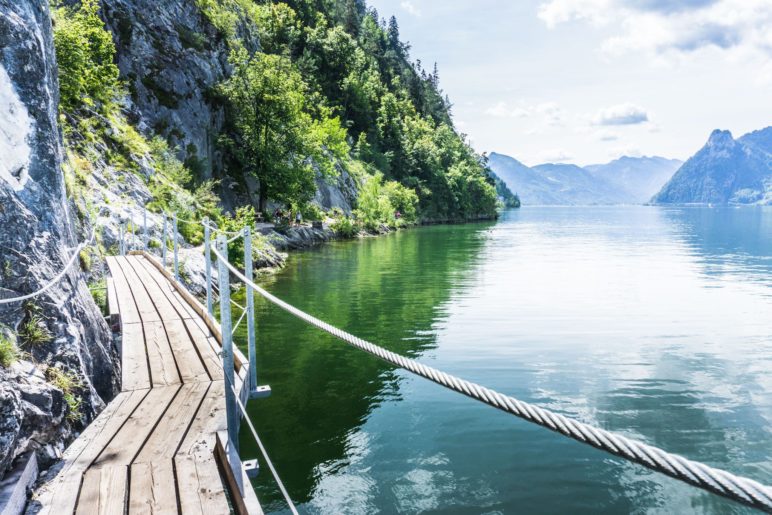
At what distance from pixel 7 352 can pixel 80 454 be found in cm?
118

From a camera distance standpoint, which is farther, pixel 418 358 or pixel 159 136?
pixel 159 136

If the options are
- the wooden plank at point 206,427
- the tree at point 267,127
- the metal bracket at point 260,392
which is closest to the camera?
the wooden plank at point 206,427

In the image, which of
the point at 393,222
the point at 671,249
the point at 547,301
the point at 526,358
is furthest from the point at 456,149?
the point at 526,358

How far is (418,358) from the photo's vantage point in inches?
540

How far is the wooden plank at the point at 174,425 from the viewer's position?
4.84 meters

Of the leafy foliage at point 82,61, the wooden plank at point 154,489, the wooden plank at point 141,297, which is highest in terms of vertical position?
the leafy foliage at point 82,61

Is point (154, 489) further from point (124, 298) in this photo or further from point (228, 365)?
point (124, 298)

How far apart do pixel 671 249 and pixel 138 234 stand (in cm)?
4116

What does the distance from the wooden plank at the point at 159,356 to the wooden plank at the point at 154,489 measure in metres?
2.33

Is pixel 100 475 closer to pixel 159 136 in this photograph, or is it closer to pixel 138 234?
pixel 138 234

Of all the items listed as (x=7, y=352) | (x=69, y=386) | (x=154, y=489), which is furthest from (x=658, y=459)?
(x=69, y=386)

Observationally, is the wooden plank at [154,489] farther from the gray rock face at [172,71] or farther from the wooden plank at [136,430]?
the gray rock face at [172,71]

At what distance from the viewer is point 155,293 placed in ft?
40.8

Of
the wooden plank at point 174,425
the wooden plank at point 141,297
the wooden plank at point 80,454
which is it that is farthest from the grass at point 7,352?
the wooden plank at point 141,297
